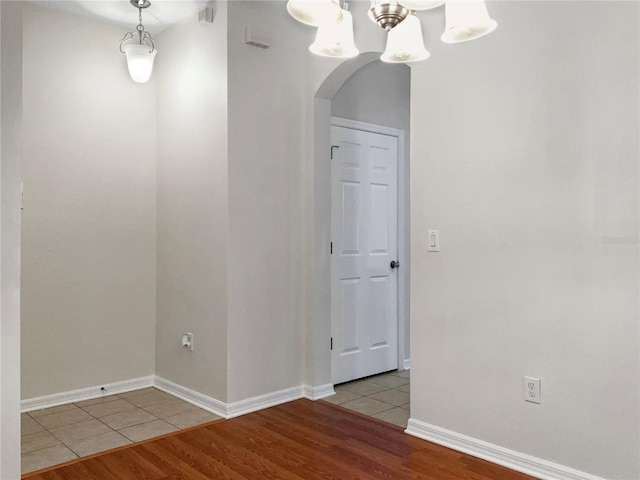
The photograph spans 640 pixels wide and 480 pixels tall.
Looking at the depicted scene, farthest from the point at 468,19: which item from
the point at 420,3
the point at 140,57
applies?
the point at 140,57

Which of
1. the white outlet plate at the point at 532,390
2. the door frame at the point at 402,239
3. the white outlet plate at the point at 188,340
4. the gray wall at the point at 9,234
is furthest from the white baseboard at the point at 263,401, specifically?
the white outlet plate at the point at 532,390

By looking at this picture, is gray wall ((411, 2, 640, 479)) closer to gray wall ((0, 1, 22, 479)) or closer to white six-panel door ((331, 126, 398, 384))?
white six-panel door ((331, 126, 398, 384))

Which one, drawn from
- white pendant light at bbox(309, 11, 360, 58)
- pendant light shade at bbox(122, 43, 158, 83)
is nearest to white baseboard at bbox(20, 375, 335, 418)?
pendant light shade at bbox(122, 43, 158, 83)

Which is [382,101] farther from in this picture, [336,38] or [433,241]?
[336,38]

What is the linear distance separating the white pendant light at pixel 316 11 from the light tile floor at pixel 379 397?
237 cm

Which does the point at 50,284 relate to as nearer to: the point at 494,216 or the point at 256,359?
the point at 256,359

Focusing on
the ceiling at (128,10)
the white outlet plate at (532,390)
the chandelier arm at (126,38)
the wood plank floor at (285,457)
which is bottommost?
the wood plank floor at (285,457)

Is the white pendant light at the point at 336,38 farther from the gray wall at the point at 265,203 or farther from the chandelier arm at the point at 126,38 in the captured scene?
Answer: the chandelier arm at the point at 126,38

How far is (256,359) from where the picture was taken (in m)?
3.52

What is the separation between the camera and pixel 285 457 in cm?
275

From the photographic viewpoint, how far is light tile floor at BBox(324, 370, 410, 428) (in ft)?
11.2

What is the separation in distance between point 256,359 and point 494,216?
1776 millimetres

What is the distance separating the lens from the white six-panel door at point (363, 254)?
404cm

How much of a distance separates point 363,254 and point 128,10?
2387 mm
